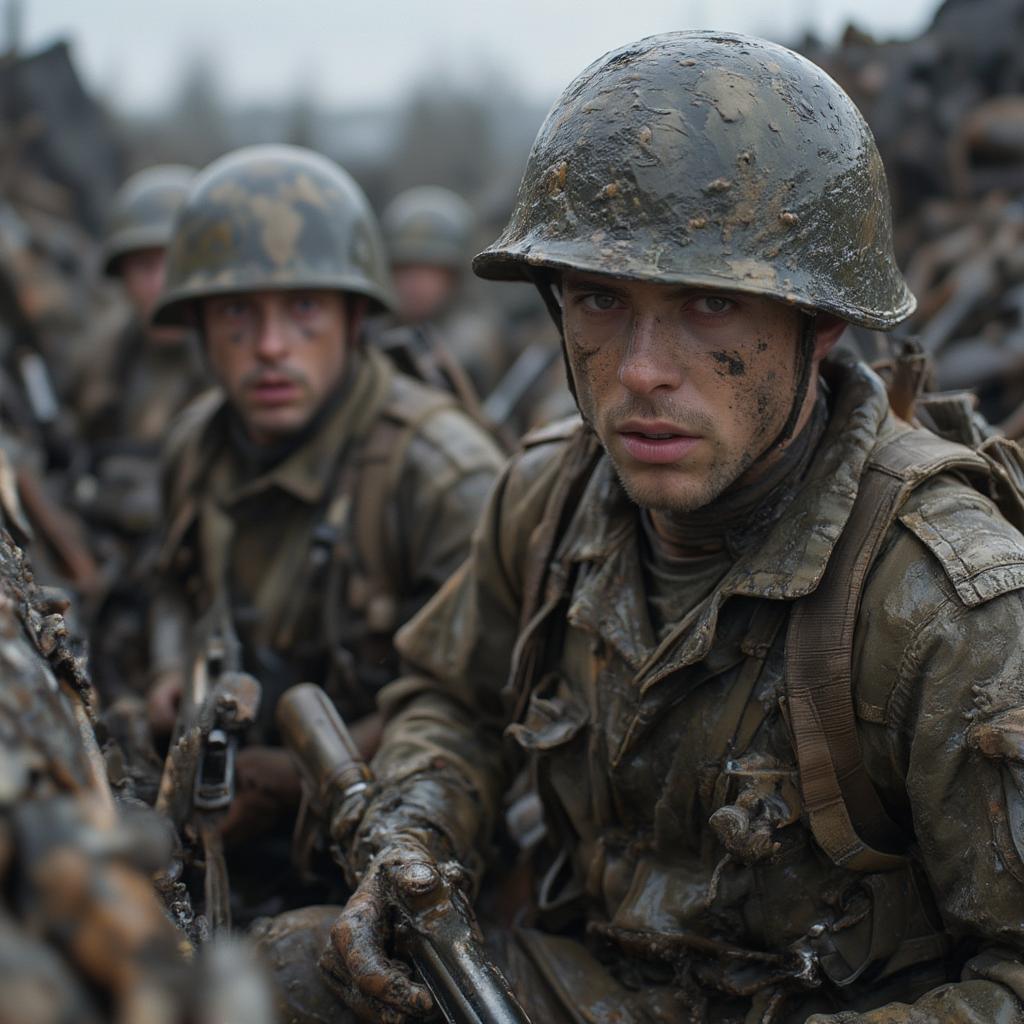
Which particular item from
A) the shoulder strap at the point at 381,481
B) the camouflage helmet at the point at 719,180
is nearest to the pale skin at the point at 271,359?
the shoulder strap at the point at 381,481

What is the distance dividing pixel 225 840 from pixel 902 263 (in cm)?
702

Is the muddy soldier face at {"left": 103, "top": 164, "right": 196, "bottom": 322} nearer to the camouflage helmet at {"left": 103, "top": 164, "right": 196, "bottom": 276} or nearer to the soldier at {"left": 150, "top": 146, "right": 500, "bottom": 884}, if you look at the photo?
the camouflage helmet at {"left": 103, "top": 164, "right": 196, "bottom": 276}

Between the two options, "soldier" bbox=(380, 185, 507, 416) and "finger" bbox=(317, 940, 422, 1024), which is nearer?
"finger" bbox=(317, 940, 422, 1024)

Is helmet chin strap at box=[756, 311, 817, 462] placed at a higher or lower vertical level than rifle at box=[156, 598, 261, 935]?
higher

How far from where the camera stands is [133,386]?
8.24 m

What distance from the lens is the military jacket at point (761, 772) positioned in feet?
7.51

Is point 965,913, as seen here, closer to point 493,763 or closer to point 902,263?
point 493,763

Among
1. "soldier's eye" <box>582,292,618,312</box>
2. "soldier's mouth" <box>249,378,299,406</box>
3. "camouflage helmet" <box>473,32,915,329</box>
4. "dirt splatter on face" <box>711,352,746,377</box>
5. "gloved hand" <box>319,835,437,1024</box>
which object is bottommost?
"gloved hand" <box>319,835,437,1024</box>

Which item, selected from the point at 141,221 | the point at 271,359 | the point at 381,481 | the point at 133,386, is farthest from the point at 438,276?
the point at 381,481

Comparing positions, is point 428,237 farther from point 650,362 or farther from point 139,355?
point 650,362

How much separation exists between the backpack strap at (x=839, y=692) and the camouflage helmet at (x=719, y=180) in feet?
1.24

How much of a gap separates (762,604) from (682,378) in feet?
1.58

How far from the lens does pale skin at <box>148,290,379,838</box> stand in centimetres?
442

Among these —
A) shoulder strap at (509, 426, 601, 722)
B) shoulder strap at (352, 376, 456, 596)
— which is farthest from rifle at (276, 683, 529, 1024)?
shoulder strap at (352, 376, 456, 596)
